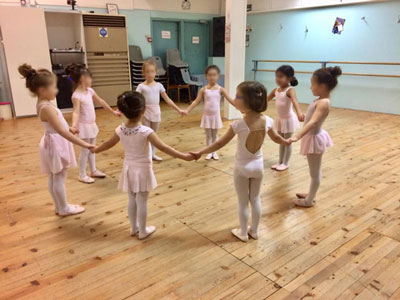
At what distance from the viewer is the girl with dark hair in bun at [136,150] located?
6.28ft

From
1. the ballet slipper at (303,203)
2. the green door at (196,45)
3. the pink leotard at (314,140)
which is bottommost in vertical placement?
the ballet slipper at (303,203)

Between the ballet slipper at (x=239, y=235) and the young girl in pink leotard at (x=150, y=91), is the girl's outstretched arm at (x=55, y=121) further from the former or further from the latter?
the young girl in pink leotard at (x=150, y=91)

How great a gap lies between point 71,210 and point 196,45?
8.07m

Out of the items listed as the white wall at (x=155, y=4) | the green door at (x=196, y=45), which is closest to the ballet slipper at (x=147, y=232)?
the white wall at (x=155, y=4)

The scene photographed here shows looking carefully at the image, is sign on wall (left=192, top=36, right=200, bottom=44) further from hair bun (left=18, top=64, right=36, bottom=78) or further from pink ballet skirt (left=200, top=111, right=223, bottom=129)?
hair bun (left=18, top=64, right=36, bottom=78)

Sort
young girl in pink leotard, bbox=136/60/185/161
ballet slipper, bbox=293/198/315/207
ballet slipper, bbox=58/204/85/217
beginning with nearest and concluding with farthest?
ballet slipper, bbox=58/204/85/217 → ballet slipper, bbox=293/198/315/207 → young girl in pink leotard, bbox=136/60/185/161

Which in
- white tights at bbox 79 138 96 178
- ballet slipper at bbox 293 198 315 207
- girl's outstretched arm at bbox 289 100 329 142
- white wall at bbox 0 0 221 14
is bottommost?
ballet slipper at bbox 293 198 315 207

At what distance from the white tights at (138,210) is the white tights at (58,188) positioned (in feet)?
2.23

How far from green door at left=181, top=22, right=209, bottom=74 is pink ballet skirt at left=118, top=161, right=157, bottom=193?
8.02 m

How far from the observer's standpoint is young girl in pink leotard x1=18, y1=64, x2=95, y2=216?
2.25 meters

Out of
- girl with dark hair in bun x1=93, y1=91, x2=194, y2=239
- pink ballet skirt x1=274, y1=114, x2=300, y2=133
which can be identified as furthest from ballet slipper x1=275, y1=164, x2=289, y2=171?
girl with dark hair in bun x1=93, y1=91, x2=194, y2=239

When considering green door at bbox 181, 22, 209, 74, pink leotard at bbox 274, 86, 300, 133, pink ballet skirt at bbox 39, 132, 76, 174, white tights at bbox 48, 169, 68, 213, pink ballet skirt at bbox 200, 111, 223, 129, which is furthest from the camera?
green door at bbox 181, 22, 209, 74

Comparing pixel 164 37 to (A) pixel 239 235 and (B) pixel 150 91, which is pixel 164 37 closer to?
(B) pixel 150 91

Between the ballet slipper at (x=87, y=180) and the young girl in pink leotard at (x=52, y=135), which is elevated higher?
the young girl in pink leotard at (x=52, y=135)
